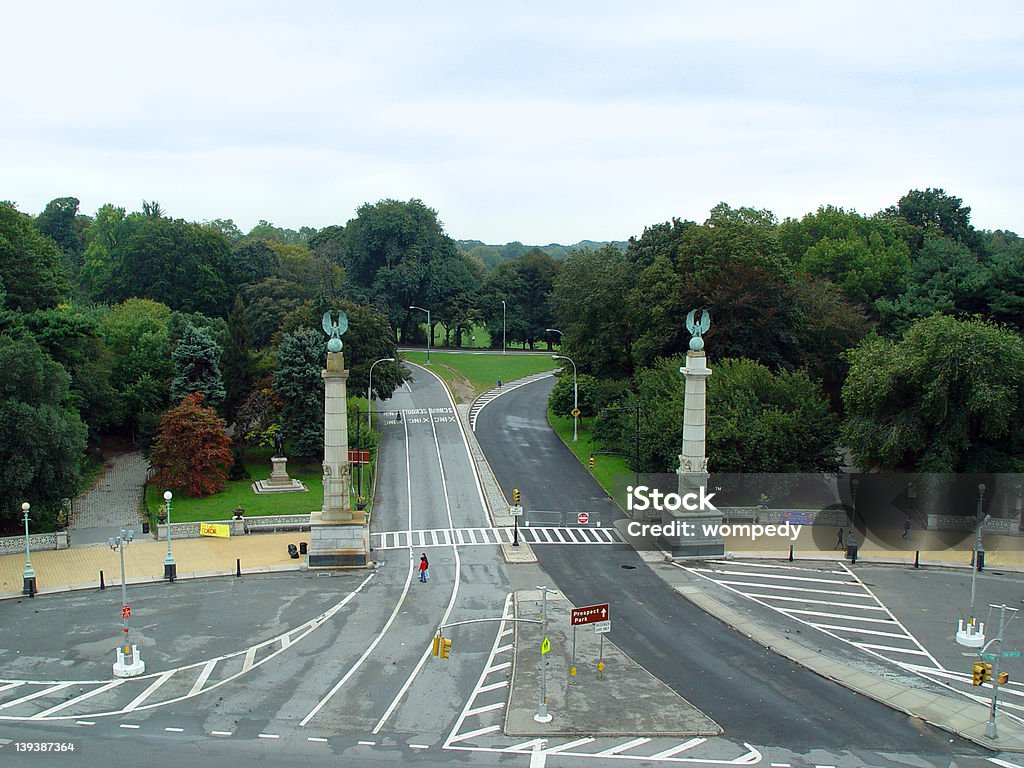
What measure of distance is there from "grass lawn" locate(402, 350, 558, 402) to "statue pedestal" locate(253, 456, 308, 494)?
3093 cm

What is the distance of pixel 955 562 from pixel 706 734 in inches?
1049

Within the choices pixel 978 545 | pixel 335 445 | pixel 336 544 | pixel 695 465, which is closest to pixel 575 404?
pixel 695 465

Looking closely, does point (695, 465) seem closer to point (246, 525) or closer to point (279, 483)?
point (246, 525)

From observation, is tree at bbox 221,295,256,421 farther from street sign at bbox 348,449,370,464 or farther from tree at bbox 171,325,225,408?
street sign at bbox 348,449,370,464

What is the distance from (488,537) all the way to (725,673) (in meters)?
21.8

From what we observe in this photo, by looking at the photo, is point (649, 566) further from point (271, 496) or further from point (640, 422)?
point (271, 496)

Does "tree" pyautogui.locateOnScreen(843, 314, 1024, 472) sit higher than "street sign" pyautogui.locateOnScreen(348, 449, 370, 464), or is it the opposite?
"tree" pyautogui.locateOnScreen(843, 314, 1024, 472)

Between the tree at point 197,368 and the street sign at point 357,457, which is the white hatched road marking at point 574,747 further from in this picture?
the tree at point 197,368

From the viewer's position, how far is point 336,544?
4578 centimetres

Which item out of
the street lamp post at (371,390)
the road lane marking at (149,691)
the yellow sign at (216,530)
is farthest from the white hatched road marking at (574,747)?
the street lamp post at (371,390)

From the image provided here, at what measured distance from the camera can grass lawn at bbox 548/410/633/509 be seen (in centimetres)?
6194

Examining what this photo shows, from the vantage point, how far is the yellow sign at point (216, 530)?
51.5 metres

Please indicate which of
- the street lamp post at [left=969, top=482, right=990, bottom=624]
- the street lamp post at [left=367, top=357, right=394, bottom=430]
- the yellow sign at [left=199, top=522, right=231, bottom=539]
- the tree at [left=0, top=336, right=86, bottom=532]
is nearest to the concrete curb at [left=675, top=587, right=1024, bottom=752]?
the street lamp post at [left=969, top=482, right=990, bottom=624]

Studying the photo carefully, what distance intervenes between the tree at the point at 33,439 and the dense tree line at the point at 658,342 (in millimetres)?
111
